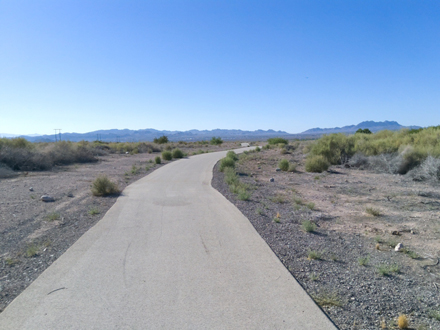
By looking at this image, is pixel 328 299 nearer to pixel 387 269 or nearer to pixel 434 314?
pixel 434 314

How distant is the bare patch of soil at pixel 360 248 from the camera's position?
4875 millimetres

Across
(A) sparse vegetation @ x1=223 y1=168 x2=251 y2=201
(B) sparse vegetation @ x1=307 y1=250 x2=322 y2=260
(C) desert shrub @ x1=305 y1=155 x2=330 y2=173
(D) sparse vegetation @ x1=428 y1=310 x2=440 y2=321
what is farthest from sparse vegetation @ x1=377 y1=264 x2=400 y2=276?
(C) desert shrub @ x1=305 y1=155 x2=330 y2=173

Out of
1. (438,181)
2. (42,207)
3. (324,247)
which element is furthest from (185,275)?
(438,181)

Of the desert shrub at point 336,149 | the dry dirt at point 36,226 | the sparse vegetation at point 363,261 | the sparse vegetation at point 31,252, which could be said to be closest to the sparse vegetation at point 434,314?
the sparse vegetation at point 363,261

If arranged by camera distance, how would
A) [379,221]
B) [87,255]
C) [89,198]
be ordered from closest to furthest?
[87,255] < [379,221] < [89,198]

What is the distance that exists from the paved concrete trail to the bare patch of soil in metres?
0.49

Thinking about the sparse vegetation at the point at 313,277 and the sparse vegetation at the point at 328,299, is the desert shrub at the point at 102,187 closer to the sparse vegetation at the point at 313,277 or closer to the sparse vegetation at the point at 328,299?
the sparse vegetation at the point at 313,277

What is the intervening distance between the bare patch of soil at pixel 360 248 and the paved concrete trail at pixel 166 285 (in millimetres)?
490

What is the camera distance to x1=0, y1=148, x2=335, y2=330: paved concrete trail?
14.3 feet

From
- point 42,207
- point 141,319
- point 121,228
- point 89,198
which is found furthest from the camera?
point 89,198

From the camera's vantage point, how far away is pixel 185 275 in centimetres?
574

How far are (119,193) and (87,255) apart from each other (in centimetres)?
774

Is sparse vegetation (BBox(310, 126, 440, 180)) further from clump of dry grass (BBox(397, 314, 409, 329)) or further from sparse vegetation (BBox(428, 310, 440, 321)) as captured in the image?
clump of dry grass (BBox(397, 314, 409, 329))

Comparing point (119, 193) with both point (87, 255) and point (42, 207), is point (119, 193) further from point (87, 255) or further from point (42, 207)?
point (87, 255)
